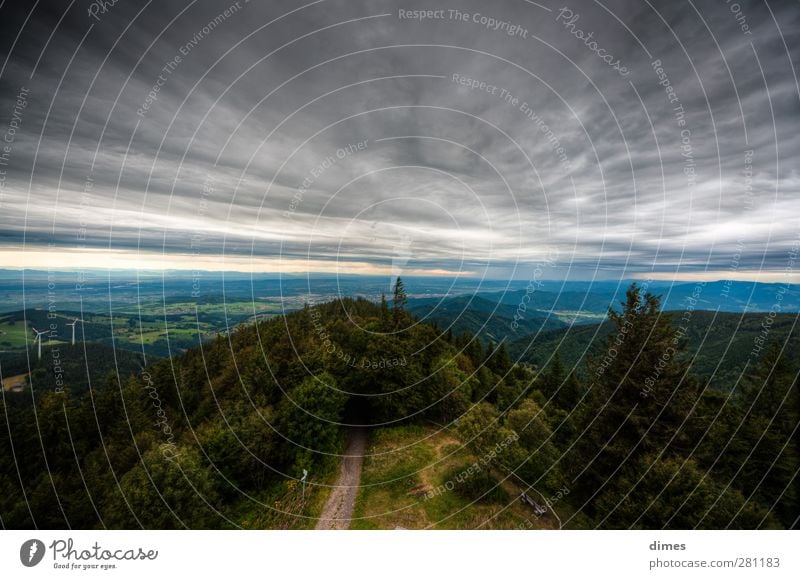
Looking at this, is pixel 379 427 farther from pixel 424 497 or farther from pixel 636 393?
pixel 636 393

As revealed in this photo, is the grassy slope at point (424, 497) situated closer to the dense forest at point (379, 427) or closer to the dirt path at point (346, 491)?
the dirt path at point (346, 491)

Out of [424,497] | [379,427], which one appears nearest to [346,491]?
[424,497]

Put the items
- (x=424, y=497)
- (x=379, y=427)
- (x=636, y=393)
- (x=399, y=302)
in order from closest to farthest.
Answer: (x=636, y=393) → (x=424, y=497) → (x=379, y=427) → (x=399, y=302)

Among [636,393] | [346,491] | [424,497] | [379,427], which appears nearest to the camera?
[636,393]

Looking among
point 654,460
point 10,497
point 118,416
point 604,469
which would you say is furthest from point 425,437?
point 118,416

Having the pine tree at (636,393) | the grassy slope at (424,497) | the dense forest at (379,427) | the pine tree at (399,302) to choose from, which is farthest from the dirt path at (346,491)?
the pine tree at (636,393)

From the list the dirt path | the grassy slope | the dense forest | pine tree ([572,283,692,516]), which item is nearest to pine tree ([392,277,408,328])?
the dense forest
